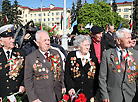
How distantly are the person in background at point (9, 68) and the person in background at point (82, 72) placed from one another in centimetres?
96

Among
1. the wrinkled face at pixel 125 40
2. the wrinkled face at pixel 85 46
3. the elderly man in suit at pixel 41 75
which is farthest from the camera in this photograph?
the wrinkled face at pixel 85 46

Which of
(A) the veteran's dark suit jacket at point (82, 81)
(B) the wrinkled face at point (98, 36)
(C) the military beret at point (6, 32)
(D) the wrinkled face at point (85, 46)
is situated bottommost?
(A) the veteran's dark suit jacket at point (82, 81)

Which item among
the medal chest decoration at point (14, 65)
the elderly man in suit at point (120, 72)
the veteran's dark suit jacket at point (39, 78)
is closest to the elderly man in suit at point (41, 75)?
the veteran's dark suit jacket at point (39, 78)

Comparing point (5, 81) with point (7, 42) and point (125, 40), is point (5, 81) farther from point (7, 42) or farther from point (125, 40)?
point (125, 40)

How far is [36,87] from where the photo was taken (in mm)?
3609

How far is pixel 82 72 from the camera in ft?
12.5

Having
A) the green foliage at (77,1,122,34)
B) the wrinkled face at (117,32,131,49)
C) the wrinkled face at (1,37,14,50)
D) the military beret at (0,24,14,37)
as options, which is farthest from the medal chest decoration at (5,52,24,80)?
the green foliage at (77,1,122,34)

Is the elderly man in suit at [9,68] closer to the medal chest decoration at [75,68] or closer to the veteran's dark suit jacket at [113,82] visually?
the medal chest decoration at [75,68]

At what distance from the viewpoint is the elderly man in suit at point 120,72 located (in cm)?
336

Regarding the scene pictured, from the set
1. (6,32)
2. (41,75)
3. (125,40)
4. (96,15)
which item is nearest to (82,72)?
(41,75)

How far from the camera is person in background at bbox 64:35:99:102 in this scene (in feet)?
12.5

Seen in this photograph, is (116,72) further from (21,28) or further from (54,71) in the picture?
A: (21,28)

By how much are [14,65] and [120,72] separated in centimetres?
204

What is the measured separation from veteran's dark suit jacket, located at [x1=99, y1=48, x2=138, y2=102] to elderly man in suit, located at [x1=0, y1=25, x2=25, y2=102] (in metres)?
1.60
